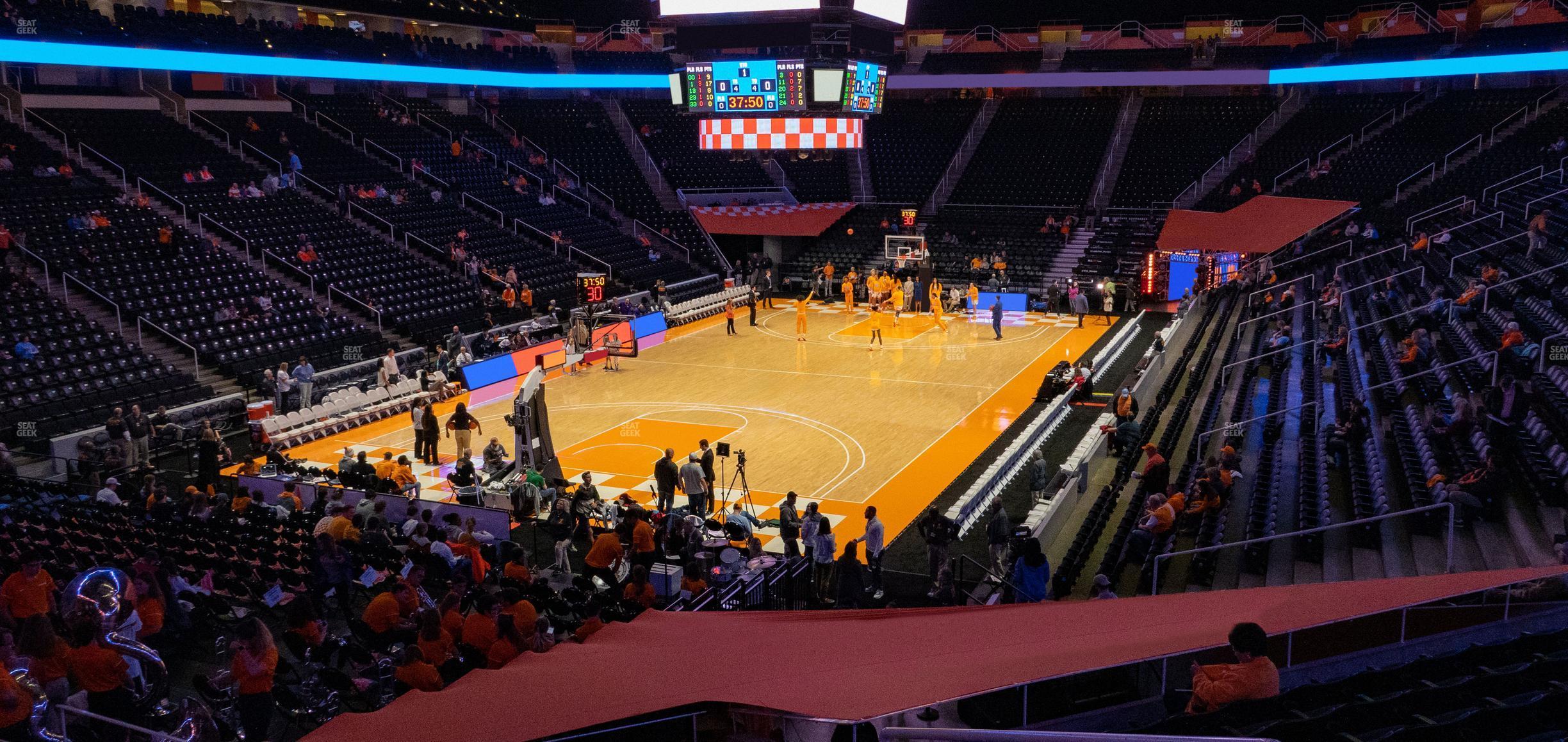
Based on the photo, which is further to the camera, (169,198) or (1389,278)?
(169,198)

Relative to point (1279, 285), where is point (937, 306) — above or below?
below

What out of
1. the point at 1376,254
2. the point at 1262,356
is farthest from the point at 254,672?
the point at 1376,254

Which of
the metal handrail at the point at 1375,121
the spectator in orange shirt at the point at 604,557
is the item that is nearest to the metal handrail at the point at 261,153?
the spectator in orange shirt at the point at 604,557

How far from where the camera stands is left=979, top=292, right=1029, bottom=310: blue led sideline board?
1431 inches

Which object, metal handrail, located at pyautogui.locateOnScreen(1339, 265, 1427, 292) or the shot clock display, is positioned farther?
the shot clock display

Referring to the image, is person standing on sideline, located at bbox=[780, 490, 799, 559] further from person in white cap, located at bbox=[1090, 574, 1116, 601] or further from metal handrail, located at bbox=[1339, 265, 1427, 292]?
metal handrail, located at bbox=[1339, 265, 1427, 292]

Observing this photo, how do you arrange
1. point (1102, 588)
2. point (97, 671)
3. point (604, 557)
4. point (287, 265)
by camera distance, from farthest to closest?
point (287, 265), point (604, 557), point (1102, 588), point (97, 671)

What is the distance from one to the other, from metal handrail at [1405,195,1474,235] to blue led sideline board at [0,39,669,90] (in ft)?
96.6

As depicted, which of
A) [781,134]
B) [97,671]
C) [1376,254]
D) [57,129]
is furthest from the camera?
[57,129]

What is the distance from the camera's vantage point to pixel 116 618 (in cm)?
962

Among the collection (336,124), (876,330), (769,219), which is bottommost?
(876,330)

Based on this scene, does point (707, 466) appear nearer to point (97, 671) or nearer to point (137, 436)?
point (97, 671)

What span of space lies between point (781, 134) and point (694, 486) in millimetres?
12193

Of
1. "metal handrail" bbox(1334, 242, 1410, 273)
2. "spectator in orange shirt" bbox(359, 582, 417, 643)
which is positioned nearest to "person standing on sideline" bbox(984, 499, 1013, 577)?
"spectator in orange shirt" bbox(359, 582, 417, 643)
